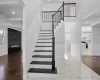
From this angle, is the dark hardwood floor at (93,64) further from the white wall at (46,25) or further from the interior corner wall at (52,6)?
the interior corner wall at (52,6)

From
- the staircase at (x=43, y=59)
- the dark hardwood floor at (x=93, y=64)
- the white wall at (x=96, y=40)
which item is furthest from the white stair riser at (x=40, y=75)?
the white wall at (x=96, y=40)

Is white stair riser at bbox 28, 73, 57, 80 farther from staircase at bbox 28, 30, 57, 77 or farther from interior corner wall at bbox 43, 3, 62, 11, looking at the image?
interior corner wall at bbox 43, 3, 62, 11

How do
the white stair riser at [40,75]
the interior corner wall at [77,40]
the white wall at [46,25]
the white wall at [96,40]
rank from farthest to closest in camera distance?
the white wall at [96,40], the white wall at [46,25], the interior corner wall at [77,40], the white stair riser at [40,75]

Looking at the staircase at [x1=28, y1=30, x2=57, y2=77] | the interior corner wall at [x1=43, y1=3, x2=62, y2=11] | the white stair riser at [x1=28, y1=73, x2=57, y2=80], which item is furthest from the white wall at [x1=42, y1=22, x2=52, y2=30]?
the white stair riser at [x1=28, y1=73, x2=57, y2=80]

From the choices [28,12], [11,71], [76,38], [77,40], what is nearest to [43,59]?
[11,71]

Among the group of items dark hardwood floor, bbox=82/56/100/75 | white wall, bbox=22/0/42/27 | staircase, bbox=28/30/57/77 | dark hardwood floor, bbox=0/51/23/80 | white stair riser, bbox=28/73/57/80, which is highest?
white wall, bbox=22/0/42/27

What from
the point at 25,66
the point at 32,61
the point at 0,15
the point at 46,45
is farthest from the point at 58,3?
the point at 25,66

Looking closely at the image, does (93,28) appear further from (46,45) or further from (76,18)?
(46,45)

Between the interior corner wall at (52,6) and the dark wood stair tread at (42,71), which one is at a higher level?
the interior corner wall at (52,6)

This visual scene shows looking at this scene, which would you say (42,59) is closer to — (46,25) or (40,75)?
(40,75)

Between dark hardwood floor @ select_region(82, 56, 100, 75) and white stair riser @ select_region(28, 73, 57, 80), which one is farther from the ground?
white stair riser @ select_region(28, 73, 57, 80)

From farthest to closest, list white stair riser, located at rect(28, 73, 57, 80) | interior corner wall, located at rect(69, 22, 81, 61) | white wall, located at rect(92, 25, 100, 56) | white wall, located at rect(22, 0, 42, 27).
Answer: white wall, located at rect(92, 25, 100, 56) < interior corner wall, located at rect(69, 22, 81, 61) < white wall, located at rect(22, 0, 42, 27) < white stair riser, located at rect(28, 73, 57, 80)

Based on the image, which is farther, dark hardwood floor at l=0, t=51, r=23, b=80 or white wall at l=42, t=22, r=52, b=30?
white wall at l=42, t=22, r=52, b=30

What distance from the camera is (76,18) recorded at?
774cm
